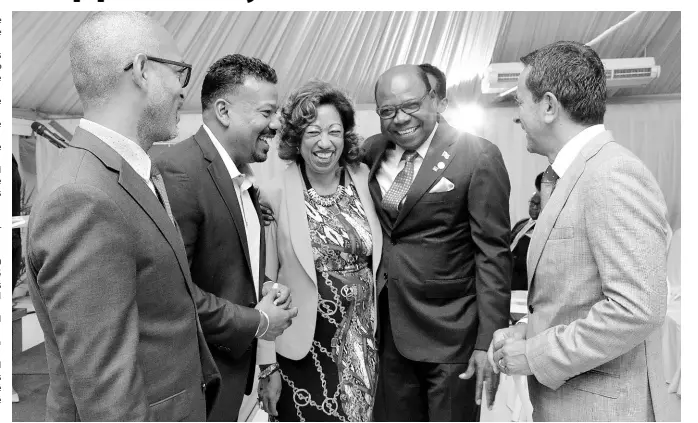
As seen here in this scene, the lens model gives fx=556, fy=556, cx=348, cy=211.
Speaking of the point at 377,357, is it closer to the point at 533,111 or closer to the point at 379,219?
the point at 379,219

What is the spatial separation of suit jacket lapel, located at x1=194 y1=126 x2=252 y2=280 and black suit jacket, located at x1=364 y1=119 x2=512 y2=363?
611 millimetres

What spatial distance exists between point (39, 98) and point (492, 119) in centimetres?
583

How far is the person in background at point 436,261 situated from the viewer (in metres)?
1.99

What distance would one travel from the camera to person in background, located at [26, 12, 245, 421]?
3.17 feet

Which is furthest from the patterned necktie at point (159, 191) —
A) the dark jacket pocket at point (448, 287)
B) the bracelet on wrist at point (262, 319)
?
the dark jacket pocket at point (448, 287)

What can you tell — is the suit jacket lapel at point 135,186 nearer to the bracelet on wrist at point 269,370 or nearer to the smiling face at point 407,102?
the bracelet on wrist at point 269,370

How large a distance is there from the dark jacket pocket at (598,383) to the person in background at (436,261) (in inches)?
24.0

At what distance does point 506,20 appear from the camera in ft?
19.8

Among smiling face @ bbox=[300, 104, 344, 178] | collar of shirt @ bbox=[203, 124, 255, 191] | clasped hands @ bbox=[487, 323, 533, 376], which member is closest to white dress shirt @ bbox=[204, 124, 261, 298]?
collar of shirt @ bbox=[203, 124, 255, 191]

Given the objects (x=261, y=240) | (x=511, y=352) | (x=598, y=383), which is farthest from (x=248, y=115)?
(x=598, y=383)

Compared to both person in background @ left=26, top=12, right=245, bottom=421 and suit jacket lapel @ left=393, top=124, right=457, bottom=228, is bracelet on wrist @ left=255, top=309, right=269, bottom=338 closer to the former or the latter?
person in background @ left=26, top=12, right=245, bottom=421

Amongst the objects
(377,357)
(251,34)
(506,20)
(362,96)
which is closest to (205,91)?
(377,357)

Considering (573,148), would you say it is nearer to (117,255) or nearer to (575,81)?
(575,81)

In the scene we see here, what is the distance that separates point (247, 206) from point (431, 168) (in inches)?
26.8
